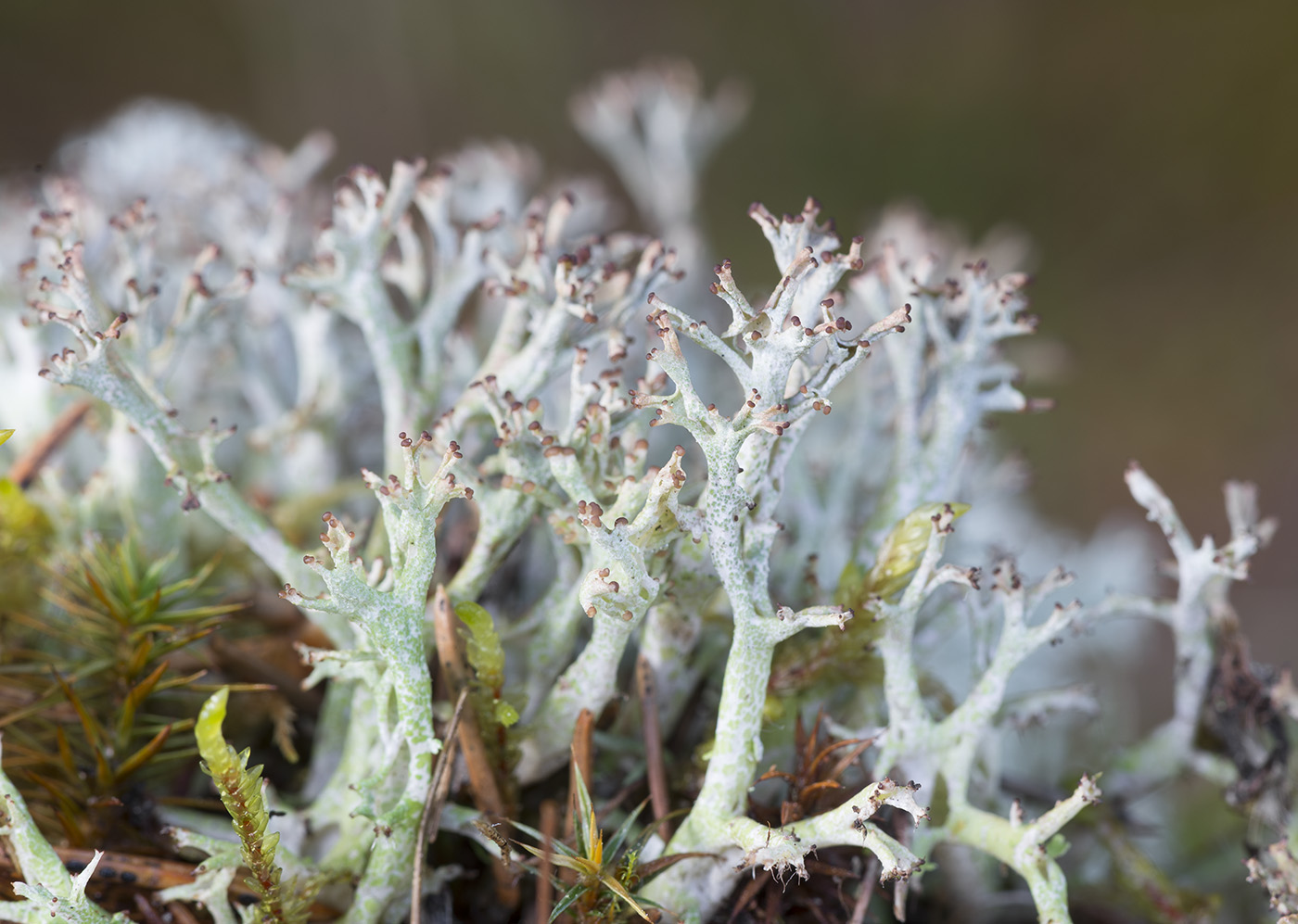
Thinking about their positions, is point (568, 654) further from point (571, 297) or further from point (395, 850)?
point (571, 297)

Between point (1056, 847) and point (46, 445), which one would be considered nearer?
point (1056, 847)

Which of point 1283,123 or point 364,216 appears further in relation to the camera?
point 1283,123

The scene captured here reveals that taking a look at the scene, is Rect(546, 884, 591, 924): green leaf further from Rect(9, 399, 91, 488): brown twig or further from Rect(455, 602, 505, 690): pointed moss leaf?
Rect(9, 399, 91, 488): brown twig

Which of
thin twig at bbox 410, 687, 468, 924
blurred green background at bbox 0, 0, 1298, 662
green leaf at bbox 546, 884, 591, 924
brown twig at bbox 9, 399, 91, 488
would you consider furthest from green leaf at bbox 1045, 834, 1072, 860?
blurred green background at bbox 0, 0, 1298, 662

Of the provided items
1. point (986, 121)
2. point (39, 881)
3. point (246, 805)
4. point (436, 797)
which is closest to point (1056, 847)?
point (436, 797)

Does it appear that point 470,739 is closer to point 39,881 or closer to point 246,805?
point 246,805

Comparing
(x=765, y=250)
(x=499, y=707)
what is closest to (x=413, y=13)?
(x=765, y=250)
